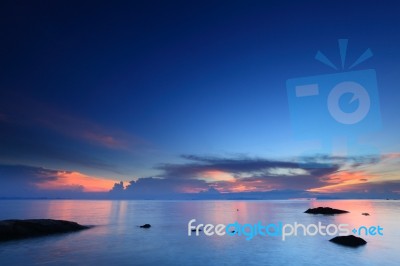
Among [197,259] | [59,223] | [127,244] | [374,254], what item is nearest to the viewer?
[197,259]

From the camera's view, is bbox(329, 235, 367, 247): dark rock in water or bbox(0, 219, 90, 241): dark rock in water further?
bbox(0, 219, 90, 241): dark rock in water

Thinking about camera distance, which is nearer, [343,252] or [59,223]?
[343,252]

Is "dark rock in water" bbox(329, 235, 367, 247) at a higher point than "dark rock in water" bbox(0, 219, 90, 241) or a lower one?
lower

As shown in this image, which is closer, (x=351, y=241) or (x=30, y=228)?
(x=351, y=241)

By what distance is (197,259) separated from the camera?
37500mm

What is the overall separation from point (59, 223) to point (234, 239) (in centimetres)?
3947

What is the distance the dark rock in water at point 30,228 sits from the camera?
50.4 m

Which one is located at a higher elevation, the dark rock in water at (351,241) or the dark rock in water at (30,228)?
the dark rock in water at (30,228)

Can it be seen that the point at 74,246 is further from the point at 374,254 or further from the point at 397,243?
the point at 397,243

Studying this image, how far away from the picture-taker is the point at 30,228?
5484cm

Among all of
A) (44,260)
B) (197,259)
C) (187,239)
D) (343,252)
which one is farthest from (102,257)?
(343,252)

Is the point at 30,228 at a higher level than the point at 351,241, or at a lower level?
higher

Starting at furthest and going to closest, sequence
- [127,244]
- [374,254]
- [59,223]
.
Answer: [59,223], [127,244], [374,254]

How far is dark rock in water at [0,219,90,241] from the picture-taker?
50431mm
